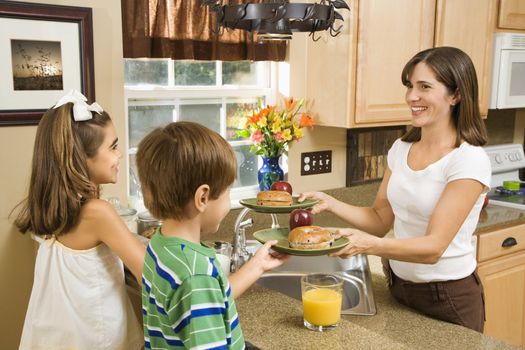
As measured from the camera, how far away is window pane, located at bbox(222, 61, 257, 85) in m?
2.65

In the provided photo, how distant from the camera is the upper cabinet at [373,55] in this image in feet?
8.08

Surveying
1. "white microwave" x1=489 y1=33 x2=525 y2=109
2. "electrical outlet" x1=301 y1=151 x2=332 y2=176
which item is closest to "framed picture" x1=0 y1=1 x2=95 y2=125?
"electrical outlet" x1=301 y1=151 x2=332 y2=176

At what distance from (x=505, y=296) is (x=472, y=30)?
1.27 m

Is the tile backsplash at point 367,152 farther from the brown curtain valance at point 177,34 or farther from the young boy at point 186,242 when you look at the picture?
the young boy at point 186,242

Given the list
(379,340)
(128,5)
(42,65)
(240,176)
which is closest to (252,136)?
(240,176)

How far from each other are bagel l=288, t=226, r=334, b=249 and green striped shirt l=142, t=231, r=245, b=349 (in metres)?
0.33

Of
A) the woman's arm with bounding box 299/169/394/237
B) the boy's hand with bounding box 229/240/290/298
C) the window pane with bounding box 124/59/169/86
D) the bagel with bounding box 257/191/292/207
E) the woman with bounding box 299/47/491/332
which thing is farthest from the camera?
the window pane with bounding box 124/59/169/86

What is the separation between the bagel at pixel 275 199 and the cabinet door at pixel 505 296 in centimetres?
132

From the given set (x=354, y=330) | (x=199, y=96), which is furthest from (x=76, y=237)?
(x=199, y=96)

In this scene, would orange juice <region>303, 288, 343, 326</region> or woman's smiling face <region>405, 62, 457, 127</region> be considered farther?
woman's smiling face <region>405, 62, 457, 127</region>

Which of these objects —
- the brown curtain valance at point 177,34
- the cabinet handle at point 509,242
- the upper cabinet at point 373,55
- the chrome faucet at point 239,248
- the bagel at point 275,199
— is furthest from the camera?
the cabinet handle at point 509,242

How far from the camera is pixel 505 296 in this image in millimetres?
2732

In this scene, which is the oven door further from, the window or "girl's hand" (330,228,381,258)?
"girl's hand" (330,228,381,258)

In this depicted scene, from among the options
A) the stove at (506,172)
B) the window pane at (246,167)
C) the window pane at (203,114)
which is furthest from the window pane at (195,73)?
the stove at (506,172)
